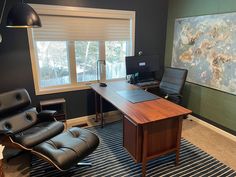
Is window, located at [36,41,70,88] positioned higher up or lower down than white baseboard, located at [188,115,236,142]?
higher up

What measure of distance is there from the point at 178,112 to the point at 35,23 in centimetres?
193

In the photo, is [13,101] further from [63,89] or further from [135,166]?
[135,166]

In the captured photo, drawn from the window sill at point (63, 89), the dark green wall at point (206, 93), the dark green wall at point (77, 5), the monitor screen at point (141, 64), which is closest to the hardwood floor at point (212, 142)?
the dark green wall at point (206, 93)

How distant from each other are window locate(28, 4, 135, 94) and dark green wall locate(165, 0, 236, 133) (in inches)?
35.6

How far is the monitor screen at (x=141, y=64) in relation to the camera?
3.41 m

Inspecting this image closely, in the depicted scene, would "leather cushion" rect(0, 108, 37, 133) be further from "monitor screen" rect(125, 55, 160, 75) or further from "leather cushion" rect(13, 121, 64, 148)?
"monitor screen" rect(125, 55, 160, 75)

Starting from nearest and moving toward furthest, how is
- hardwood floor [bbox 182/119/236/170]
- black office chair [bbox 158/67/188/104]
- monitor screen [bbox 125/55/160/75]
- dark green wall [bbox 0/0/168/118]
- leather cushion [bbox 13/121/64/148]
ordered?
leather cushion [bbox 13/121/64/148] < hardwood floor [bbox 182/119/236/170] < dark green wall [bbox 0/0/168/118] < black office chair [bbox 158/67/188/104] < monitor screen [bbox 125/55/160/75]

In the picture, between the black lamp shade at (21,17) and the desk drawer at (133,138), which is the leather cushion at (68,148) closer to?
the desk drawer at (133,138)

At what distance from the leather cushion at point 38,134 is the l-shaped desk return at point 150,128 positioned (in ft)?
2.85

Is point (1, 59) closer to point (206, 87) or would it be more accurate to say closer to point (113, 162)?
point (113, 162)

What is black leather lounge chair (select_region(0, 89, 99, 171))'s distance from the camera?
73.9 inches

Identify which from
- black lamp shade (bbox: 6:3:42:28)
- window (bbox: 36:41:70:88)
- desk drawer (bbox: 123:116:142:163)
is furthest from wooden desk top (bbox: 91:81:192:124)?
black lamp shade (bbox: 6:3:42:28)

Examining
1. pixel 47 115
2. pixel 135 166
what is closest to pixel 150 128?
pixel 135 166

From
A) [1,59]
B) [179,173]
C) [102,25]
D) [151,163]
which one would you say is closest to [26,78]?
[1,59]
